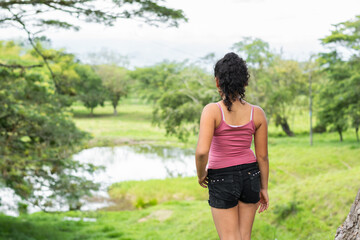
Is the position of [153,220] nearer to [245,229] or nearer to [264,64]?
[245,229]

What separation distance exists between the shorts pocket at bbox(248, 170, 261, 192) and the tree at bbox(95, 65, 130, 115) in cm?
3776

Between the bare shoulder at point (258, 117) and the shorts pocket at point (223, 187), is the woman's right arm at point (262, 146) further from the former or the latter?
the shorts pocket at point (223, 187)

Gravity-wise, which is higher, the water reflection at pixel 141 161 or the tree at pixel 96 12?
the tree at pixel 96 12

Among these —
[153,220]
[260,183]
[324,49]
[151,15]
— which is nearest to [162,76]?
[324,49]

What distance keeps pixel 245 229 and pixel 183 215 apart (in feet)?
27.0

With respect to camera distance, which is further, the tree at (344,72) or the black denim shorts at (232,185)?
the tree at (344,72)

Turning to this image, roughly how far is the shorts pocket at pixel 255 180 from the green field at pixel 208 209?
1.39 metres

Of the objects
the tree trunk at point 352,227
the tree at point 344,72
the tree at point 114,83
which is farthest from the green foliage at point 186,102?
the tree at point 114,83

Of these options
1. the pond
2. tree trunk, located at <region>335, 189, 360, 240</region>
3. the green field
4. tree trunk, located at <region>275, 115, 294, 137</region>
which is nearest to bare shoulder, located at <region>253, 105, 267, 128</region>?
tree trunk, located at <region>335, 189, 360, 240</region>

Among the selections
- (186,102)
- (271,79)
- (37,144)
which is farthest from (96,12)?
(271,79)

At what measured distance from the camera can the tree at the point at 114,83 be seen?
133 feet

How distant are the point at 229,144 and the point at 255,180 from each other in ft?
0.93

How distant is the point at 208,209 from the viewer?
9.38 metres

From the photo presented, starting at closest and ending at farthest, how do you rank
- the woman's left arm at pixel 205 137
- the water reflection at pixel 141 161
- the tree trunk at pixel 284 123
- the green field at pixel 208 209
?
1. the woman's left arm at pixel 205 137
2. the green field at pixel 208 209
3. the water reflection at pixel 141 161
4. the tree trunk at pixel 284 123
